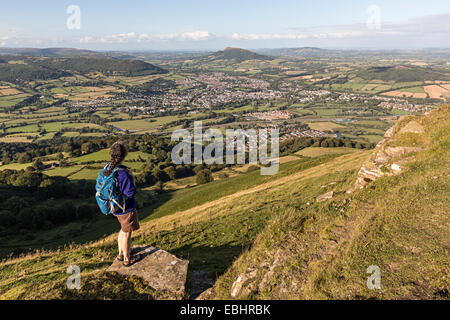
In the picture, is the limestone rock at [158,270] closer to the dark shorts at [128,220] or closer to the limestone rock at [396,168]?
the dark shorts at [128,220]

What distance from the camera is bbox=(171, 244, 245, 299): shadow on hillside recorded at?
792 centimetres

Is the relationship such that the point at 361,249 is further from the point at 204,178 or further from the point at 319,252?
the point at 204,178

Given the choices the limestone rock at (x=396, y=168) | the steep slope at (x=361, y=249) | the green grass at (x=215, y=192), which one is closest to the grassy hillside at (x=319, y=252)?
the steep slope at (x=361, y=249)

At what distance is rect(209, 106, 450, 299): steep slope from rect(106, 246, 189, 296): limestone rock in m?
0.96

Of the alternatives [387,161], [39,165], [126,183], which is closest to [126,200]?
[126,183]

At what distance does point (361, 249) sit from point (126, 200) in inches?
307

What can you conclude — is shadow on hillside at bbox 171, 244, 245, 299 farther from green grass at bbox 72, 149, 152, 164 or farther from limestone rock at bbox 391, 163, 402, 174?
green grass at bbox 72, 149, 152, 164

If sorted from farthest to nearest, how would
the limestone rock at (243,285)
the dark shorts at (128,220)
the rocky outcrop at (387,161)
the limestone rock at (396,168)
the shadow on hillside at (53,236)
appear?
the shadow on hillside at (53,236) < the rocky outcrop at (387,161) < the limestone rock at (396,168) < the dark shorts at (128,220) < the limestone rock at (243,285)

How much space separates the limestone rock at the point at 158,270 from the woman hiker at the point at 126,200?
265mm

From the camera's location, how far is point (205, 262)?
32.8 ft

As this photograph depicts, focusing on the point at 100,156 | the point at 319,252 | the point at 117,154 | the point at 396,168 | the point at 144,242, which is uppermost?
the point at 117,154

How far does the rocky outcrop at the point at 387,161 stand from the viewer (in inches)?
576

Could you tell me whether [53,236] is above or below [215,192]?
below
